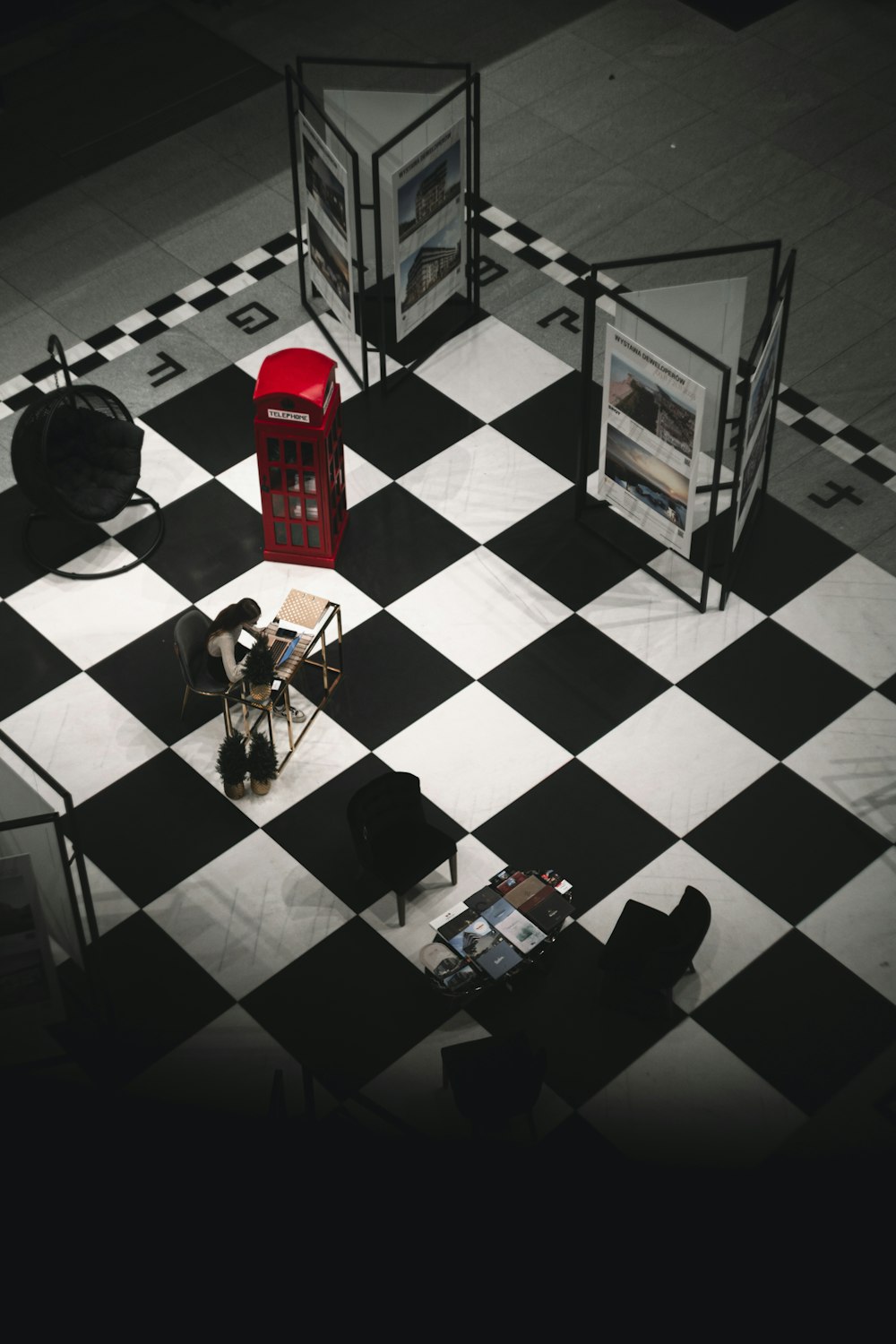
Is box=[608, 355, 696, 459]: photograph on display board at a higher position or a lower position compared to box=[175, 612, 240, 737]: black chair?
higher

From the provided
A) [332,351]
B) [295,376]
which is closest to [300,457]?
[295,376]

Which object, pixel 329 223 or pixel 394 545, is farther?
pixel 329 223

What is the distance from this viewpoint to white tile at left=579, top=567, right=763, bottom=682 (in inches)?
311

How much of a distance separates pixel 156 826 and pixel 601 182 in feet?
19.8

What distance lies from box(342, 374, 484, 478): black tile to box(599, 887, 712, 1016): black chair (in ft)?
11.3

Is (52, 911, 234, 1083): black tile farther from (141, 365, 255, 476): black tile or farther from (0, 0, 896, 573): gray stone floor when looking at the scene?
(0, 0, 896, 573): gray stone floor

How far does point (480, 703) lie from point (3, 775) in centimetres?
294

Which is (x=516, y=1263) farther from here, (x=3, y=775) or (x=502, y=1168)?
(x=3, y=775)

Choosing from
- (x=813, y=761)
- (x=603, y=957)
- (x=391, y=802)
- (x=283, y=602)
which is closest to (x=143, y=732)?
(x=283, y=602)

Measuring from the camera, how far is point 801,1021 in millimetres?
6520

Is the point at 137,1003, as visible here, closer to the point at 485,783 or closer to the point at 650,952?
the point at 485,783

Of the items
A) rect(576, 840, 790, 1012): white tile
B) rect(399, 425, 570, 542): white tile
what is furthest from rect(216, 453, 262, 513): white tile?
rect(576, 840, 790, 1012): white tile

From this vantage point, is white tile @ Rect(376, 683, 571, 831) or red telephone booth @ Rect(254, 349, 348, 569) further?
red telephone booth @ Rect(254, 349, 348, 569)

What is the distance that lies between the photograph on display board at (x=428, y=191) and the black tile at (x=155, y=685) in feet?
8.98
